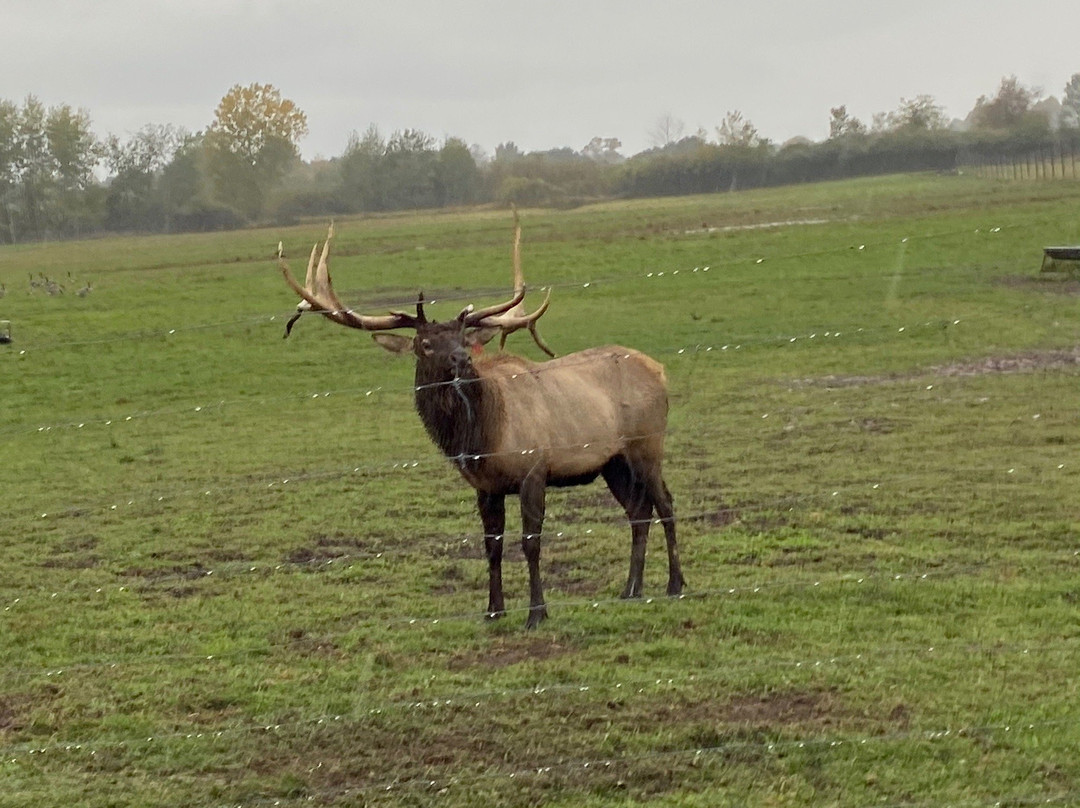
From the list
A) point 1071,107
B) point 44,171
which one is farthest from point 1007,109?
point 44,171

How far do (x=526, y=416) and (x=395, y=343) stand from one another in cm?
89

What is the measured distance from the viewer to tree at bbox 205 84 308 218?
44438 mm

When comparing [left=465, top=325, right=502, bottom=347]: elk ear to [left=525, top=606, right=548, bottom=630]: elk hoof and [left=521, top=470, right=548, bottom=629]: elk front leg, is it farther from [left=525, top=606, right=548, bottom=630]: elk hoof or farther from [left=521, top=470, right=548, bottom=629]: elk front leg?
[left=525, top=606, right=548, bottom=630]: elk hoof

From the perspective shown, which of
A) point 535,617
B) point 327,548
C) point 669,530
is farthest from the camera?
point 327,548

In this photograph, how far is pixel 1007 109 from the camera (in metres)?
46.2

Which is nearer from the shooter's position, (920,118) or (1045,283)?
(1045,283)

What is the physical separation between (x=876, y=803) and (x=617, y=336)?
1576 centimetres

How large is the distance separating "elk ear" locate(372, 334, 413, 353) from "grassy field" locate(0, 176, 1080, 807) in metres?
0.89

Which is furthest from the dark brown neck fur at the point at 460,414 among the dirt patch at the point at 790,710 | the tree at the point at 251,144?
the tree at the point at 251,144

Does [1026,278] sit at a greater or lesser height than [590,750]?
greater

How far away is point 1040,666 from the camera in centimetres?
695

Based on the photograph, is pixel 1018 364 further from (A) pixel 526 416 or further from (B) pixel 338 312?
(B) pixel 338 312

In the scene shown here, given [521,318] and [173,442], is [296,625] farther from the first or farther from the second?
[173,442]

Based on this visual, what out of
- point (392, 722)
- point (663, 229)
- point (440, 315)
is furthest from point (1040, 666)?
point (663, 229)
